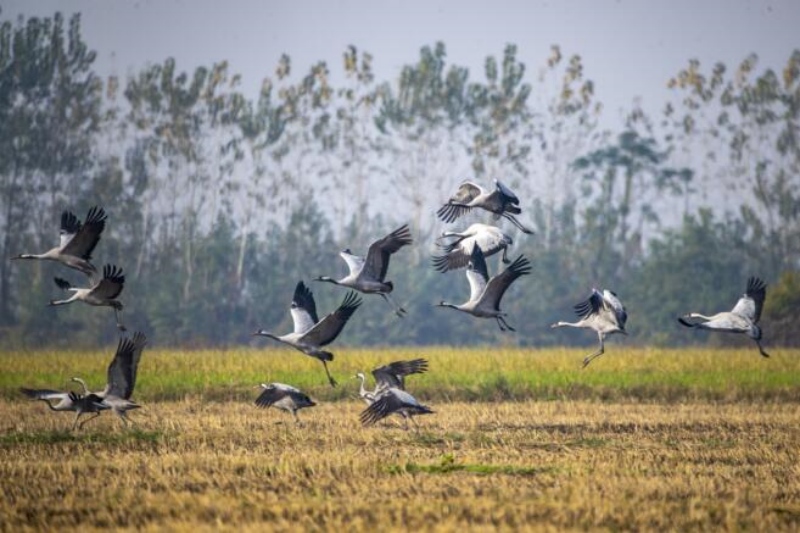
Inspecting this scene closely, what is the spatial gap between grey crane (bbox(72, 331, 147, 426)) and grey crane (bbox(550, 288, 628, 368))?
510cm

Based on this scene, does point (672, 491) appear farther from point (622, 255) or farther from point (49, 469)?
point (622, 255)

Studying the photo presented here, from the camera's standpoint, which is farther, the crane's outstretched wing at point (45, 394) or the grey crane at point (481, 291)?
the grey crane at point (481, 291)

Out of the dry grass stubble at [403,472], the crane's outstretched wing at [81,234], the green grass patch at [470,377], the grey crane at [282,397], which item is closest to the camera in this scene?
the dry grass stubble at [403,472]

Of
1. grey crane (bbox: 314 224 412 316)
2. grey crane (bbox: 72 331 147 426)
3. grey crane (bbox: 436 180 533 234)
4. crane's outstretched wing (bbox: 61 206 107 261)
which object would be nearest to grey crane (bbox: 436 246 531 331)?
grey crane (bbox: 436 180 533 234)

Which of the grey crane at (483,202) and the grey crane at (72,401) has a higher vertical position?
the grey crane at (483,202)

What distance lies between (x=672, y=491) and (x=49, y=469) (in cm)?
486

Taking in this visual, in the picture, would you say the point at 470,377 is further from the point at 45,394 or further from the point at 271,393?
the point at 45,394

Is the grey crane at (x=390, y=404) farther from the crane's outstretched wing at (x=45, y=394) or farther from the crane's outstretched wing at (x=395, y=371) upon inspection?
the crane's outstretched wing at (x=45, y=394)

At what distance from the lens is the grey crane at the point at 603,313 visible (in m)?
16.0

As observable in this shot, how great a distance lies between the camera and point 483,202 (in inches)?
618

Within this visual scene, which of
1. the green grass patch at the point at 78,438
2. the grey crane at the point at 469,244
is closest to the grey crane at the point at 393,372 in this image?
the grey crane at the point at 469,244

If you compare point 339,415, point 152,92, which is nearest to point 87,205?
point 152,92

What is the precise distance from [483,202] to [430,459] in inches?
170

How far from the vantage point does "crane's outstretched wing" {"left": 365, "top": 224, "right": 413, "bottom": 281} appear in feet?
48.7
